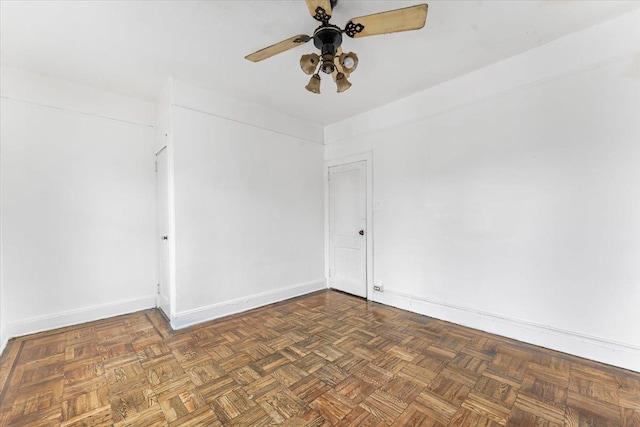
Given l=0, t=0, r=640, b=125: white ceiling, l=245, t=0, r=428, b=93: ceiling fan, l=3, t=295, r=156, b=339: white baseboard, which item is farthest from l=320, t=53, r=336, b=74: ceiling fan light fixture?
l=3, t=295, r=156, b=339: white baseboard

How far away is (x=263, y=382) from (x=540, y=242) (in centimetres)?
262

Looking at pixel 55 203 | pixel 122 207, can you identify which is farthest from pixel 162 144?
pixel 55 203

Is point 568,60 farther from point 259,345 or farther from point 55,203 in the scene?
point 55,203

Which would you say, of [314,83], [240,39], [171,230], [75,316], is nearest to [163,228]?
[171,230]

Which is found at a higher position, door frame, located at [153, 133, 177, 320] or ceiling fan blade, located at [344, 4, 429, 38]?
ceiling fan blade, located at [344, 4, 429, 38]

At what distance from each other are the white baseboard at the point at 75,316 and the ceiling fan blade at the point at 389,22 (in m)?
3.74

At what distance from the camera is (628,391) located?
5.99 ft

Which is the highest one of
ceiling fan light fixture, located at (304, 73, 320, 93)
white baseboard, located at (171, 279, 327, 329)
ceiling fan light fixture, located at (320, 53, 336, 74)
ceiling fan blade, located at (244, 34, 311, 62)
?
ceiling fan blade, located at (244, 34, 311, 62)

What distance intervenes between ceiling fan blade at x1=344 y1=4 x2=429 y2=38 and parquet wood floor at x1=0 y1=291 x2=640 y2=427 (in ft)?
7.54

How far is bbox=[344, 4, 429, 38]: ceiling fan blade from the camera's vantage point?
1459mm

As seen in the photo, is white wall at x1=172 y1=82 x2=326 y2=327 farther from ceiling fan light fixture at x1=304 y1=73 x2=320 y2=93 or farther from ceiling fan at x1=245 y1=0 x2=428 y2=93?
ceiling fan light fixture at x1=304 y1=73 x2=320 y2=93

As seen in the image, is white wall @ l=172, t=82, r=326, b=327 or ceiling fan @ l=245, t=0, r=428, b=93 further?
white wall @ l=172, t=82, r=326, b=327

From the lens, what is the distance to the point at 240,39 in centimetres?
224

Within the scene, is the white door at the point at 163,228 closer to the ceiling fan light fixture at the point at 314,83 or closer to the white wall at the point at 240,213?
the white wall at the point at 240,213
